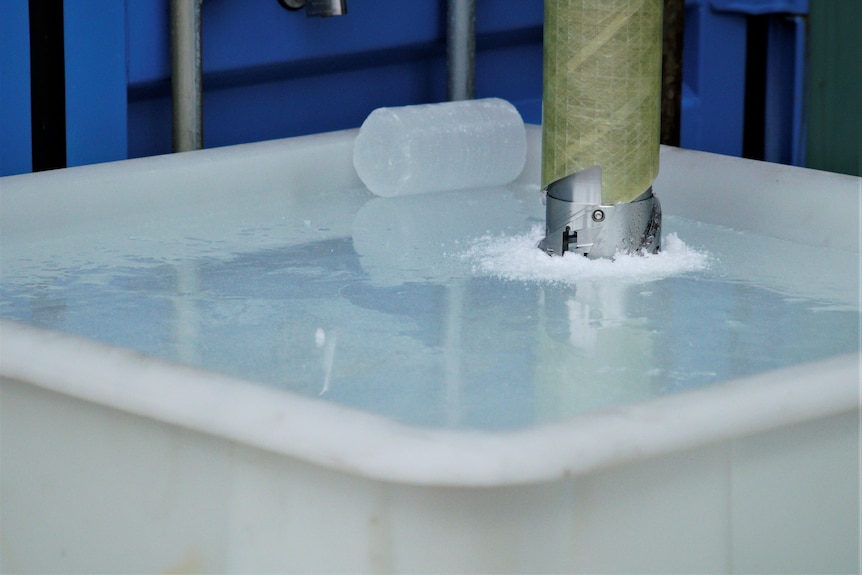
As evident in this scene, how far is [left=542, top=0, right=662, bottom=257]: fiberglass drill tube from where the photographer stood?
97 centimetres

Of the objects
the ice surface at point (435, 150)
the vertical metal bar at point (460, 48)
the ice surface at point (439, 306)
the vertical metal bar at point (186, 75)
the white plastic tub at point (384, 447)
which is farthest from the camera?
the vertical metal bar at point (460, 48)

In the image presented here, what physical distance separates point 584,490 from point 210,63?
0.97m

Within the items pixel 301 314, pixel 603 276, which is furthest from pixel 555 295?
pixel 301 314

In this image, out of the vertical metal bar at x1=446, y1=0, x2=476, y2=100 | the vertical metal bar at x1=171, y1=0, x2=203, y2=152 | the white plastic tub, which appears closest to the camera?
the white plastic tub

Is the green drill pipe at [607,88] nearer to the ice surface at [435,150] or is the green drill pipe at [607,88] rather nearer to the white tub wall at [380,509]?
the ice surface at [435,150]

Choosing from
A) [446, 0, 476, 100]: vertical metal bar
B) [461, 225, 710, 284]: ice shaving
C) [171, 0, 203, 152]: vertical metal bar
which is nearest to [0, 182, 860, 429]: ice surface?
[461, 225, 710, 284]: ice shaving

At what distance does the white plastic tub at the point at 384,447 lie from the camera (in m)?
0.57

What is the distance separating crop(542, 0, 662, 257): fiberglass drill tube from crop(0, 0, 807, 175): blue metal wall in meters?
0.55

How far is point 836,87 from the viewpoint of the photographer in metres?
1.34

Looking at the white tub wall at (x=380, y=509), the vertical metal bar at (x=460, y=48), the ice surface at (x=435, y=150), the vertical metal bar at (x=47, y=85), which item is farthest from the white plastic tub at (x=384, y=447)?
the vertical metal bar at (x=460, y=48)

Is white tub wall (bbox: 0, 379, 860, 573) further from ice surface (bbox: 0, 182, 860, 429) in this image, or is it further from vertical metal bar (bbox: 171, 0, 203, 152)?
vertical metal bar (bbox: 171, 0, 203, 152)

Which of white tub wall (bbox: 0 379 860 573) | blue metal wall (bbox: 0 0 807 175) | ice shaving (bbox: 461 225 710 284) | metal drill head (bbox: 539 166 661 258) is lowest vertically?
white tub wall (bbox: 0 379 860 573)

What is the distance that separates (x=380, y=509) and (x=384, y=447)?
4 cm

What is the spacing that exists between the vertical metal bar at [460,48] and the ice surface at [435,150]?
256mm
